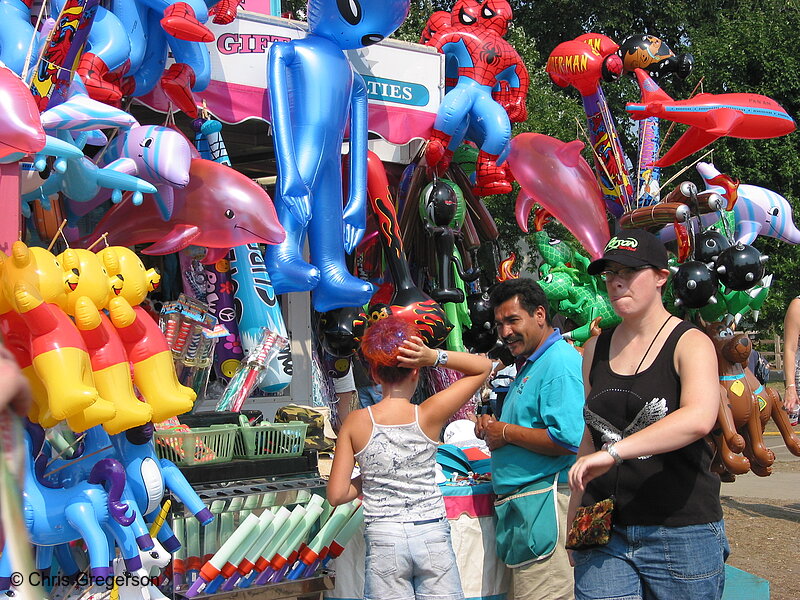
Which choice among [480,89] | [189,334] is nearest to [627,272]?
[189,334]

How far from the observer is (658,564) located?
2709 millimetres

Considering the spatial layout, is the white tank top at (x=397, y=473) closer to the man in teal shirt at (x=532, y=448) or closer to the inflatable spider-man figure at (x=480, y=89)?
the man in teal shirt at (x=532, y=448)

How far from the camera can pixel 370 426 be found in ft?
11.1

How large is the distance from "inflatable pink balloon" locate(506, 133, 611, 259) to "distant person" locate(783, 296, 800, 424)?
1.78m

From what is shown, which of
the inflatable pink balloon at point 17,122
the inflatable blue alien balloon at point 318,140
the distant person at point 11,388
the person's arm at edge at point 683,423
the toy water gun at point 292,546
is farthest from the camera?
the inflatable blue alien balloon at point 318,140

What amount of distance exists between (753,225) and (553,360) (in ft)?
Answer: 15.7

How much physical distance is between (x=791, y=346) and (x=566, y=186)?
7.45ft

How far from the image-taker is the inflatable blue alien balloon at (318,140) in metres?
5.48

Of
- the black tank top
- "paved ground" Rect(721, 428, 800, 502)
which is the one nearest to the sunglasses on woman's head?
the black tank top

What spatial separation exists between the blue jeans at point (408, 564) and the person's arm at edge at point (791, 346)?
10.7 ft

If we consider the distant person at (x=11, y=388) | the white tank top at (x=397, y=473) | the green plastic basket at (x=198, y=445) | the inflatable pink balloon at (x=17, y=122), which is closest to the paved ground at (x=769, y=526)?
the white tank top at (x=397, y=473)

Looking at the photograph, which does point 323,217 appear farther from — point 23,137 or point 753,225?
point 753,225

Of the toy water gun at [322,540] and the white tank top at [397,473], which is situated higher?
the white tank top at [397,473]

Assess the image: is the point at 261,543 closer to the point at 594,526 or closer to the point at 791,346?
the point at 594,526
